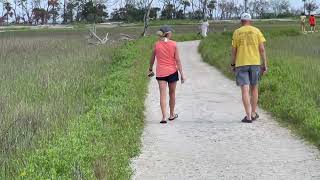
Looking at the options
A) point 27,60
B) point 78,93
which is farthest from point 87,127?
point 27,60

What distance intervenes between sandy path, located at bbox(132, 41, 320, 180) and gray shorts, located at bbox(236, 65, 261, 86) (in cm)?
66

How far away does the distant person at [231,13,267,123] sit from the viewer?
380 inches

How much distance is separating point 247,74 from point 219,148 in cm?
224

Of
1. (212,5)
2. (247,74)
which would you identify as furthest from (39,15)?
(247,74)

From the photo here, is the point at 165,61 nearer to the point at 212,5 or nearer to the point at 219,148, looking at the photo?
the point at 219,148

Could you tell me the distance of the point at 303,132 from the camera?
8.59 m

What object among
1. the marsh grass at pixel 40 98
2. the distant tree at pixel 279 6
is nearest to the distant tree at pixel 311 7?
the distant tree at pixel 279 6

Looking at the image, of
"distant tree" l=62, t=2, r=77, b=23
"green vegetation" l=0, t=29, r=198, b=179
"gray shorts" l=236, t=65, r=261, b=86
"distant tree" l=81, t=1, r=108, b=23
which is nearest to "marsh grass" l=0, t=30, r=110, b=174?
"green vegetation" l=0, t=29, r=198, b=179

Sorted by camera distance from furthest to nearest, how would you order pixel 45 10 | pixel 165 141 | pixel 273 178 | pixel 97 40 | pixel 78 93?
pixel 45 10 → pixel 97 40 → pixel 78 93 → pixel 165 141 → pixel 273 178

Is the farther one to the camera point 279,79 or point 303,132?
point 279,79

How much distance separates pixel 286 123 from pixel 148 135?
7.50 ft

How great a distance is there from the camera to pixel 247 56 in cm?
969

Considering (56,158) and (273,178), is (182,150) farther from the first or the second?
(56,158)

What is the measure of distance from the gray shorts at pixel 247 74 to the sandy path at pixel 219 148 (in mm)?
658
